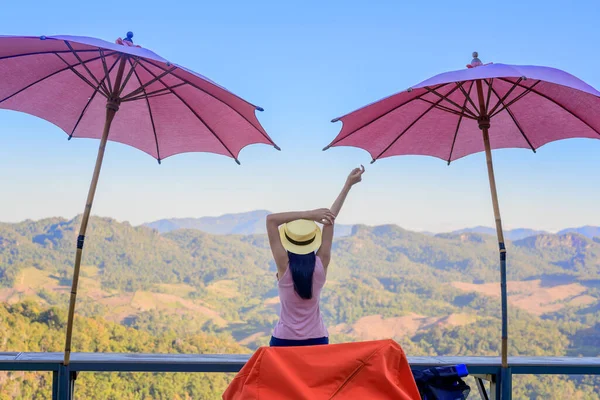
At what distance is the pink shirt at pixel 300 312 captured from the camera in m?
2.76

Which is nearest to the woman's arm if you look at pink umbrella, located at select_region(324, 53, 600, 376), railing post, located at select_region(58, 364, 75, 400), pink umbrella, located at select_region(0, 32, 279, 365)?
pink umbrella, located at select_region(0, 32, 279, 365)

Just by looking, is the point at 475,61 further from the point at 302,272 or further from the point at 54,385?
the point at 54,385

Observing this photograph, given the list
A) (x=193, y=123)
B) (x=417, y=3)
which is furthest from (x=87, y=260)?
(x=193, y=123)

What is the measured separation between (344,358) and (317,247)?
843 mm

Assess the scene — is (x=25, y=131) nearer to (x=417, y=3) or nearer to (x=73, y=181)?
(x=73, y=181)

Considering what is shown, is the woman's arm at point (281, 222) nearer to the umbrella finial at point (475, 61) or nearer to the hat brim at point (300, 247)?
the hat brim at point (300, 247)

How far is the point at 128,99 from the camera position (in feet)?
10.7

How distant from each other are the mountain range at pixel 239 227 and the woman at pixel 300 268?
192 ft

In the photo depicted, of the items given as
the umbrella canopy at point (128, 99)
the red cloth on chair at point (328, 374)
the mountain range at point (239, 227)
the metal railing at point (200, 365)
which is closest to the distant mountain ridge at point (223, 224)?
the mountain range at point (239, 227)

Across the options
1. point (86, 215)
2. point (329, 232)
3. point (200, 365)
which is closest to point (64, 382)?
point (200, 365)

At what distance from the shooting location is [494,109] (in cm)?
343

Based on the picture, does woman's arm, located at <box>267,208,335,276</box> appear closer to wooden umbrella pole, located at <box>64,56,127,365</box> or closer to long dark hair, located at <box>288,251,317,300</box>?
long dark hair, located at <box>288,251,317,300</box>

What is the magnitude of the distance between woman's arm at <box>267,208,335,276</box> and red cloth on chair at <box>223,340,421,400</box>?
2.29 ft

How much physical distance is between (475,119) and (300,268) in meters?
1.46
